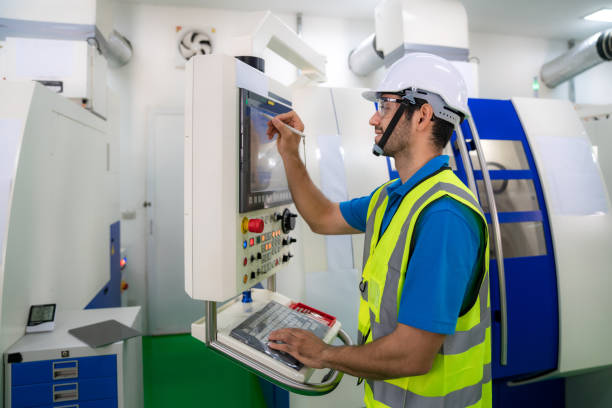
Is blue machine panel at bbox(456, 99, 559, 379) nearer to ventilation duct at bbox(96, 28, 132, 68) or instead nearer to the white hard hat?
the white hard hat

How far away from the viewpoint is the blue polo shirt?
2.81 ft

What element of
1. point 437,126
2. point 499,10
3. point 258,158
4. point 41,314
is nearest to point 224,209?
point 258,158

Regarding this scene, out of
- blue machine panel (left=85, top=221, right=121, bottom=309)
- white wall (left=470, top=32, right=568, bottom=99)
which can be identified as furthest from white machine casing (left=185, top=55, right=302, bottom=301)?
white wall (left=470, top=32, right=568, bottom=99)

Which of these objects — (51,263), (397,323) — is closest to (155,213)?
(51,263)

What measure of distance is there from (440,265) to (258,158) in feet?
2.14

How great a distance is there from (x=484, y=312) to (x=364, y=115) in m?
1.32

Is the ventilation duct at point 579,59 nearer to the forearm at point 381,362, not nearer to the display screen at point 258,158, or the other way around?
the display screen at point 258,158

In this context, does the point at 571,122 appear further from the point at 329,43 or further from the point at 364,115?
the point at 329,43

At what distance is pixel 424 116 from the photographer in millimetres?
1085

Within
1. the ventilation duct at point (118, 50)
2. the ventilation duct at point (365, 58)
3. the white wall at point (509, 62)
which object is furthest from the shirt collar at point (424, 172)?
the white wall at point (509, 62)

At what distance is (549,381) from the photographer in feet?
7.13

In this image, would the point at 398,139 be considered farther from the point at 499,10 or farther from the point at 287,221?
the point at 499,10

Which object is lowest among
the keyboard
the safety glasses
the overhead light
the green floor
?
the green floor

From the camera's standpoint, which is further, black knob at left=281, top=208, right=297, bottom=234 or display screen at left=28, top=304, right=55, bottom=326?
display screen at left=28, top=304, right=55, bottom=326
